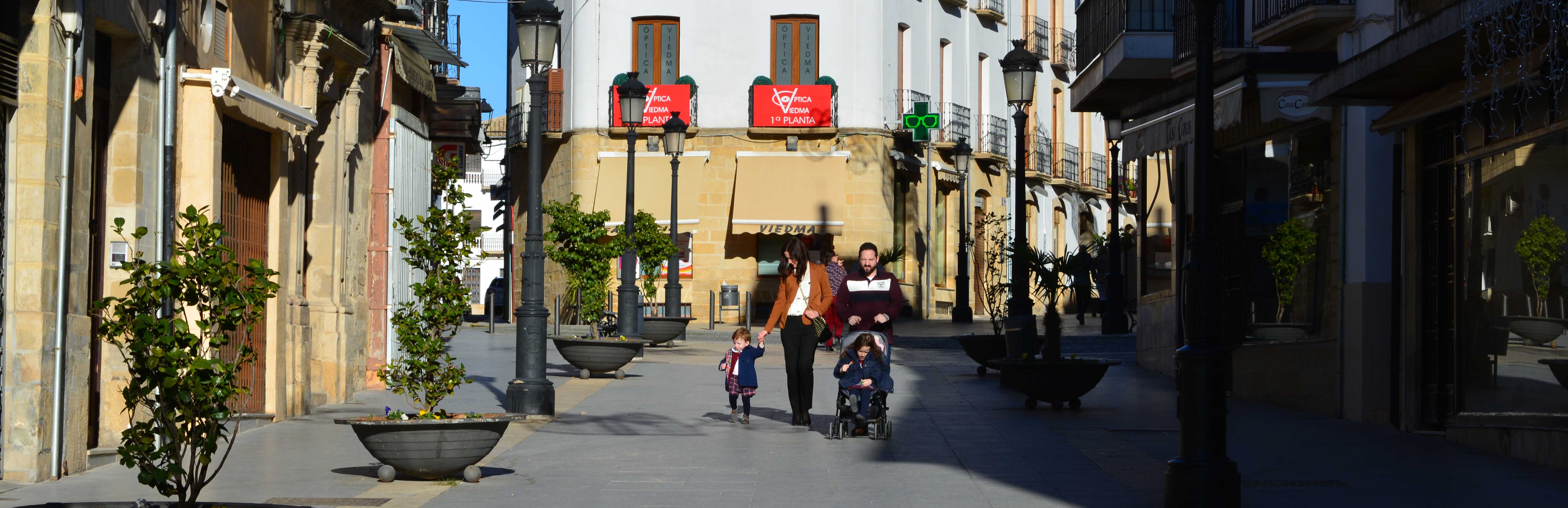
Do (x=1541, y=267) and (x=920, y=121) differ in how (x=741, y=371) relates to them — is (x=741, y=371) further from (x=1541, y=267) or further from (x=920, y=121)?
(x=920, y=121)

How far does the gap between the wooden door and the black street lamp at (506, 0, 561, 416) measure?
6.80 feet

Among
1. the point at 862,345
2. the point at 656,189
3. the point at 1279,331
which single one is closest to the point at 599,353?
the point at 862,345

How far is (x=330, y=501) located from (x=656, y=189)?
3023 cm

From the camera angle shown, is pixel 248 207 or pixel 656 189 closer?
pixel 248 207

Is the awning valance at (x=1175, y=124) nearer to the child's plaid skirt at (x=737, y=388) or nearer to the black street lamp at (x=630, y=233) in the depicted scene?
the child's plaid skirt at (x=737, y=388)

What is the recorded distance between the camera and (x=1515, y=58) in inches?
405

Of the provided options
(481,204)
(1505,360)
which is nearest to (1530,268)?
(1505,360)

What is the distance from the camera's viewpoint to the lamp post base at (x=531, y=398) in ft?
47.8

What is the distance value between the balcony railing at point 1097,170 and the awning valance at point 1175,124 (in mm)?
33381

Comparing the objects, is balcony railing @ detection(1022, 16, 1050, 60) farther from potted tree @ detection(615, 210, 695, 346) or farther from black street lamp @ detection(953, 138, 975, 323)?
potted tree @ detection(615, 210, 695, 346)

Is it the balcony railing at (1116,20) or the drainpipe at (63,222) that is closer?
the drainpipe at (63,222)

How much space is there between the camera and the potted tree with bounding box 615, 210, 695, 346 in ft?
87.7

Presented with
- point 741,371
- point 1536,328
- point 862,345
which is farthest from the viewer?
point 741,371

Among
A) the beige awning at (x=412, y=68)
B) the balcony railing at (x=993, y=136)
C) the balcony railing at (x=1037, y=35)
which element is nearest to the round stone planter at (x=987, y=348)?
the beige awning at (x=412, y=68)
